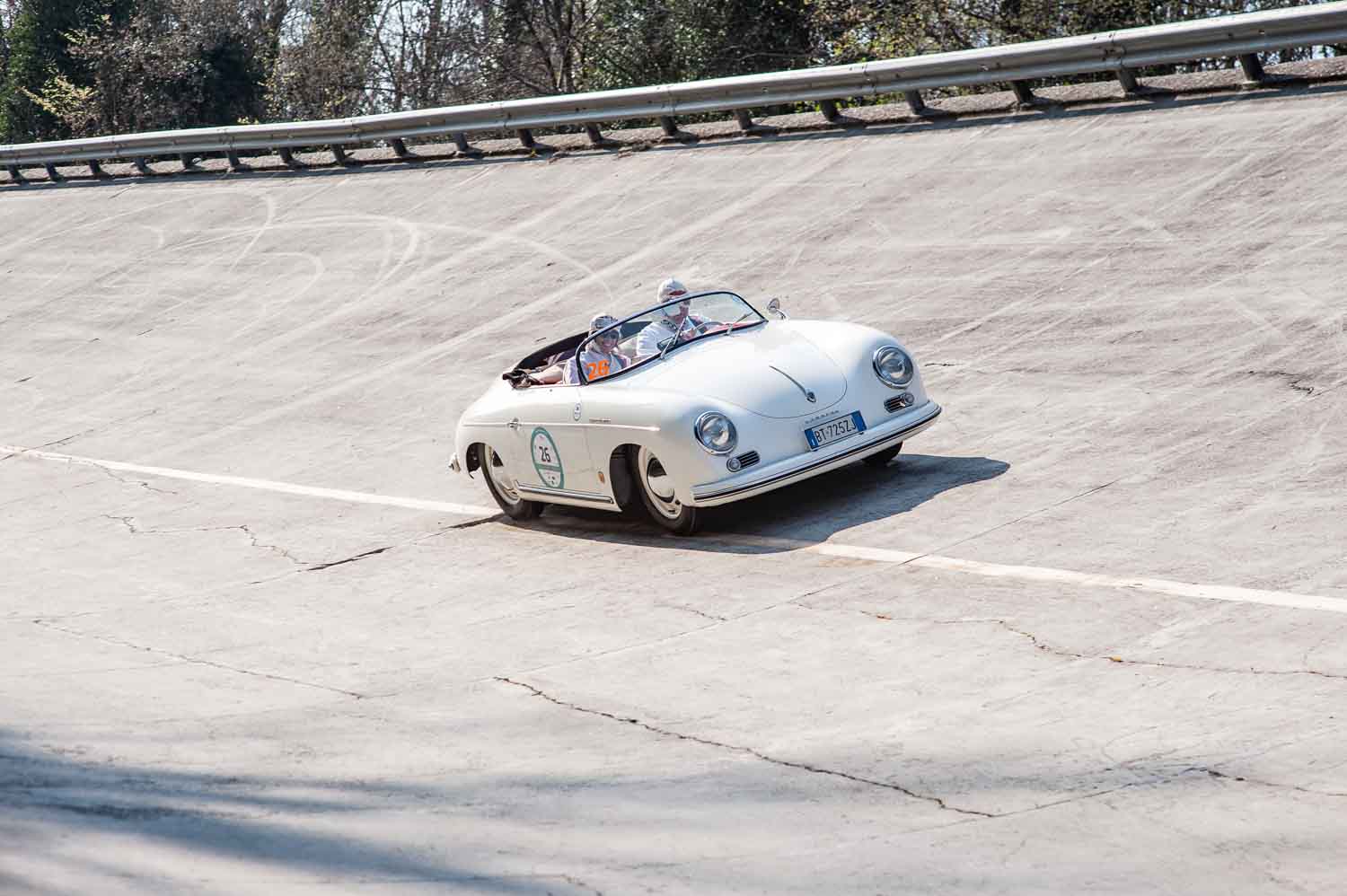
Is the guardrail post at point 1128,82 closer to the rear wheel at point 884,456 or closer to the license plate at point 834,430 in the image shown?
the rear wheel at point 884,456

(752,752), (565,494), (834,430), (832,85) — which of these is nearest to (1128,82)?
(832,85)

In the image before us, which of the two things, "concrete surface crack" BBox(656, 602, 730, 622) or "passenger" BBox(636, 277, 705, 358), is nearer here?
"concrete surface crack" BBox(656, 602, 730, 622)

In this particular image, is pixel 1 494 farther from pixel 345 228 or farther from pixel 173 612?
pixel 345 228

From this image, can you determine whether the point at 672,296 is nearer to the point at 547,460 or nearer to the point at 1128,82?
the point at 547,460

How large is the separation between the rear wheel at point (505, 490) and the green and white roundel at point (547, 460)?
38 centimetres

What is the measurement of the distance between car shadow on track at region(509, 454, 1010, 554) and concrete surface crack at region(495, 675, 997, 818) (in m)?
2.57

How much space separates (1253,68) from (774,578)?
10366mm

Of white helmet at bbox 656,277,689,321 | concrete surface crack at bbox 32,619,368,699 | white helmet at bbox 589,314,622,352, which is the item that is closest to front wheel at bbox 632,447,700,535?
white helmet at bbox 589,314,622,352

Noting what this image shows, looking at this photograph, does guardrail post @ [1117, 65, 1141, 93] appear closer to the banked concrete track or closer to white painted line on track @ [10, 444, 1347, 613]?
the banked concrete track

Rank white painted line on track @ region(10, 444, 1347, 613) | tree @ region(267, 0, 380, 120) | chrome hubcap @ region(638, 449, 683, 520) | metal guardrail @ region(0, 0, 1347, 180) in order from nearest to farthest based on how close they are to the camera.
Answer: white painted line on track @ region(10, 444, 1347, 613) < chrome hubcap @ region(638, 449, 683, 520) < metal guardrail @ region(0, 0, 1347, 180) < tree @ region(267, 0, 380, 120)

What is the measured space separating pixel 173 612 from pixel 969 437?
5.30 metres

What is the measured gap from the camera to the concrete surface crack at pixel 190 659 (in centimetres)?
735

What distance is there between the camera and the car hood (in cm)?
966

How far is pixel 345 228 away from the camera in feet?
75.6
